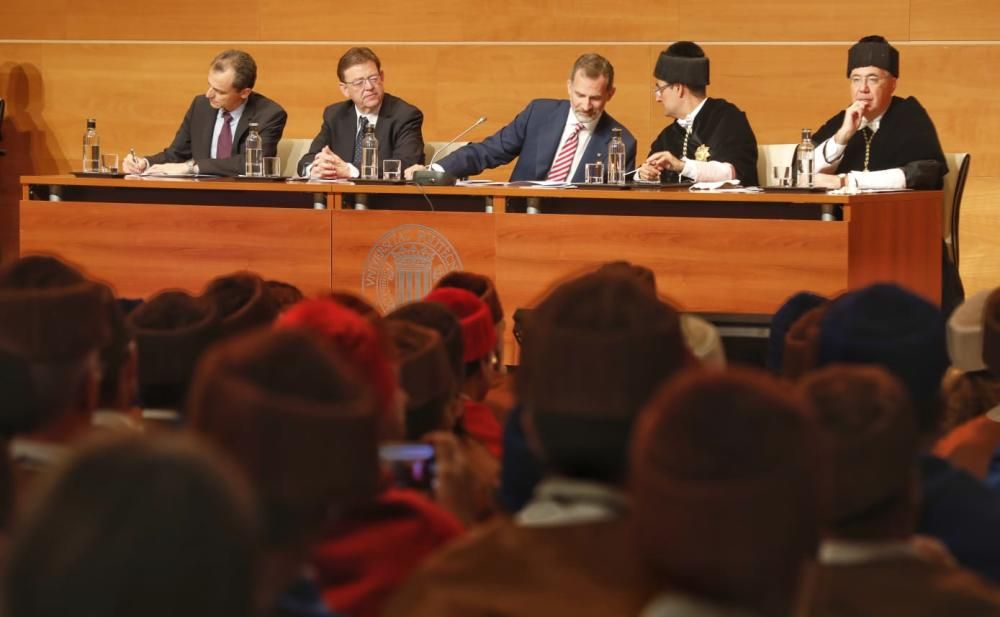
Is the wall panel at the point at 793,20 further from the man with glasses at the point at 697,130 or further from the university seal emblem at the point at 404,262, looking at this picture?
the university seal emblem at the point at 404,262

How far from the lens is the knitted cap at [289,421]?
1.39m

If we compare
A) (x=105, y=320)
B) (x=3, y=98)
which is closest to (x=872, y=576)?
(x=105, y=320)

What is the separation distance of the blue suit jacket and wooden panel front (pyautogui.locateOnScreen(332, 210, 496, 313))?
37.5 inches

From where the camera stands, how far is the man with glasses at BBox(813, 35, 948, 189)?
21.4 ft

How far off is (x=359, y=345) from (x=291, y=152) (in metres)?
5.55

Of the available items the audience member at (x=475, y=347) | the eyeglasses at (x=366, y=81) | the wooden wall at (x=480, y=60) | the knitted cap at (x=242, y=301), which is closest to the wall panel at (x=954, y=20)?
the wooden wall at (x=480, y=60)

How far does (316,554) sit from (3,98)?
827 centimetres

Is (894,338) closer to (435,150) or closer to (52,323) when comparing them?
(52,323)

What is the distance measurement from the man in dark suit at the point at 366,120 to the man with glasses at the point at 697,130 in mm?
1112

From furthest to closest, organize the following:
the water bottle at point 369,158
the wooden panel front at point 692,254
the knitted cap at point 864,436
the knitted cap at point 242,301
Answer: the water bottle at point 369,158 < the wooden panel front at point 692,254 < the knitted cap at point 242,301 < the knitted cap at point 864,436

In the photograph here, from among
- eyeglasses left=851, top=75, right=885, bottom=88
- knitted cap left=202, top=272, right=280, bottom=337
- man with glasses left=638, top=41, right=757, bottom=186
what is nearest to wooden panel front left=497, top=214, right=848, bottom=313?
man with glasses left=638, top=41, right=757, bottom=186

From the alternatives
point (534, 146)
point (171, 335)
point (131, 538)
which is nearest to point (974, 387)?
point (171, 335)

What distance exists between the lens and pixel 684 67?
6.76 meters

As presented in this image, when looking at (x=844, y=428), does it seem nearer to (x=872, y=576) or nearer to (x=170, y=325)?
(x=872, y=576)
